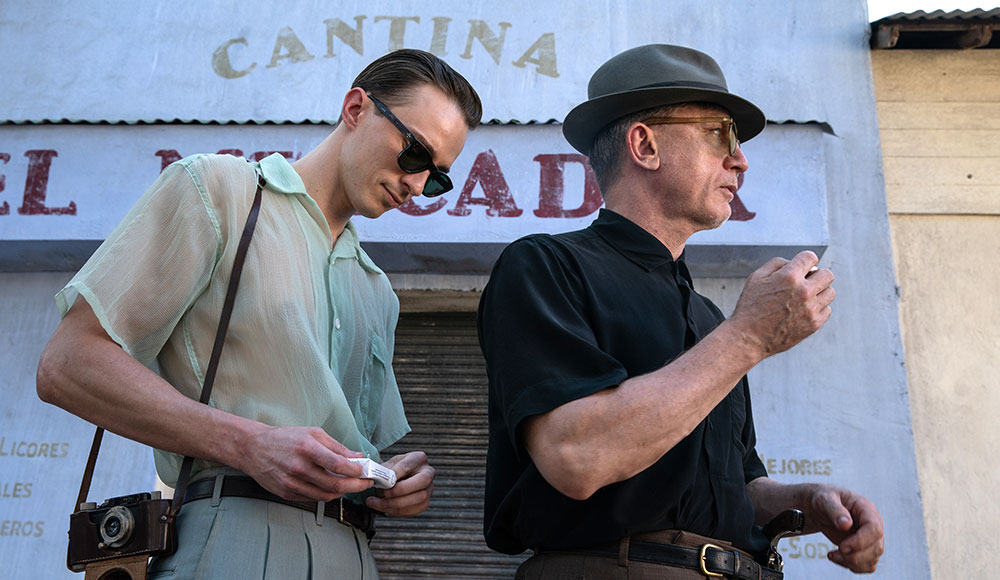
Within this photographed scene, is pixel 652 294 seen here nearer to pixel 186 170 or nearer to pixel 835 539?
pixel 835 539

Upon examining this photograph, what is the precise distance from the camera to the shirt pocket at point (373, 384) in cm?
250

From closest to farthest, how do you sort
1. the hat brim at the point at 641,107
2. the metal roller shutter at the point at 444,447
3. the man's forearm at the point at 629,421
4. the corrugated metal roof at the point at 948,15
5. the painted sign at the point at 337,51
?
the man's forearm at the point at 629,421 < the hat brim at the point at 641,107 < the metal roller shutter at the point at 444,447 < the corrugated metal roof at the point at 948,15 < the painted sign at the point at 337,51

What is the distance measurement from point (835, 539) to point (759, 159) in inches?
128

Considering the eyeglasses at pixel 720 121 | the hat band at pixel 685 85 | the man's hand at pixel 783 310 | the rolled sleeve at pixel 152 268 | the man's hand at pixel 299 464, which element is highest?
the hat band at pixel 685 85

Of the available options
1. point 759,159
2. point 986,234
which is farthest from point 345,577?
point 986,234

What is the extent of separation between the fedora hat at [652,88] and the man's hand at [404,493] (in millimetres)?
1044

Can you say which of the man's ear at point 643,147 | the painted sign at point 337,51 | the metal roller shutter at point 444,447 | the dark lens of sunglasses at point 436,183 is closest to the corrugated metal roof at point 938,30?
the painted sign at point 337,51

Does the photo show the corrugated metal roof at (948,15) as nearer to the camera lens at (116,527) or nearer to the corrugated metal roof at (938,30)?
the corrugated metal roof at (938,30)

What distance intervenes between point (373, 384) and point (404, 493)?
1.38 feet

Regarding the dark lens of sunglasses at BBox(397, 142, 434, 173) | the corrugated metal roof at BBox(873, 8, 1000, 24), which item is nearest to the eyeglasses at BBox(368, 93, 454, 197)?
the dark lens of sunglasses at BBox(397, 142, 434, 173)

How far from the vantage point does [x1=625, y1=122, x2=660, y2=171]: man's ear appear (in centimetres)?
241

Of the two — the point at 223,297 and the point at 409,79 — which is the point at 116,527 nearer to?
the point at 223,297

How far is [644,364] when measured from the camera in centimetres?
210

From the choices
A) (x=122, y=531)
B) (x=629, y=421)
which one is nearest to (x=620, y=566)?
(x=629, y=421)
